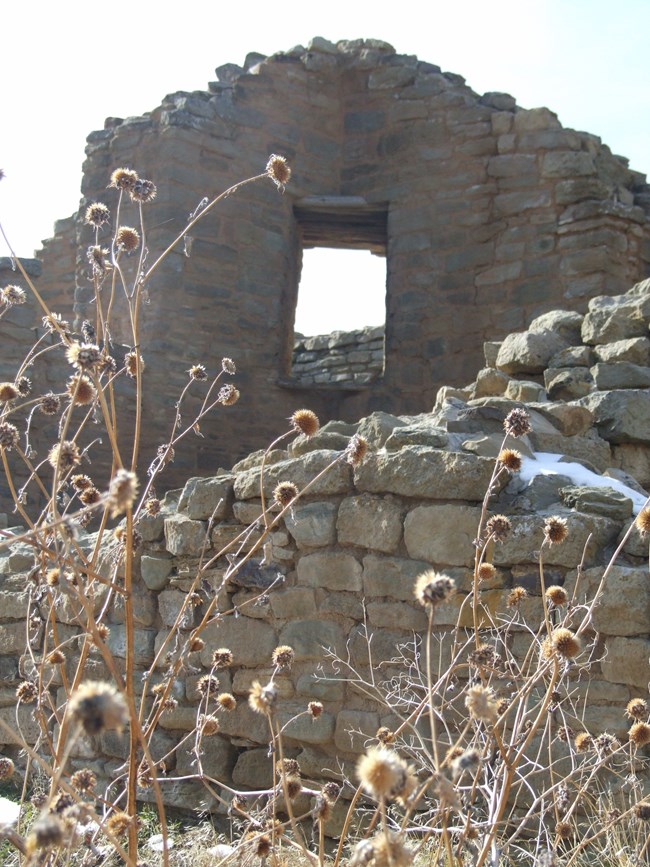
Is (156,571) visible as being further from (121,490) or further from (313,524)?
(121,490)

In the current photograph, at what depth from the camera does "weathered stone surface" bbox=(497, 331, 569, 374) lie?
4852mm

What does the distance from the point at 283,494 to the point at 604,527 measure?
129 centimetres

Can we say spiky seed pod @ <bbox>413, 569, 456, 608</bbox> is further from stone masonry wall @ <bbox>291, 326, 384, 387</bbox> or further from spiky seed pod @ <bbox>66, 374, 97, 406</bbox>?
stone masonry wall @ <bbox>291, 326, 384, 387</bbox>

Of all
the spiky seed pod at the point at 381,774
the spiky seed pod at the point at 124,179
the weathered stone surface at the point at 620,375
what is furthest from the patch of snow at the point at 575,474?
the spiky seed pod at the point at 381,774

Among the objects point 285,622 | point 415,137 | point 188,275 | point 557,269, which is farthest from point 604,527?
point 415,137

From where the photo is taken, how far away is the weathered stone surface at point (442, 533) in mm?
3418

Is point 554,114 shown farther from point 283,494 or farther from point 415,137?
point 283,494

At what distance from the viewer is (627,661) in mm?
3129

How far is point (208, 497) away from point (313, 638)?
0.77 meters

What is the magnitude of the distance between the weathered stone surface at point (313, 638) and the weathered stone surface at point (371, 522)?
33 centimetres

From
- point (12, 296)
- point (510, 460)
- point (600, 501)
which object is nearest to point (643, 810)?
point (510, 460)

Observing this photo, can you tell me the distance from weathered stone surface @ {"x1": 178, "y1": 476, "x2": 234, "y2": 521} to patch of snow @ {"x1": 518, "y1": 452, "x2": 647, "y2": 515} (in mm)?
1220

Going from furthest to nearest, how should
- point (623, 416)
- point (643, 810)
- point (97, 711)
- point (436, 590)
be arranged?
point (623, 416)
point (643, 810)
point (436, 590)
point (97, 711)

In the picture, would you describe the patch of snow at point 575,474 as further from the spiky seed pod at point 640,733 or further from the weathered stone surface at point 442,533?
the spiky seed pod at point 640,733
